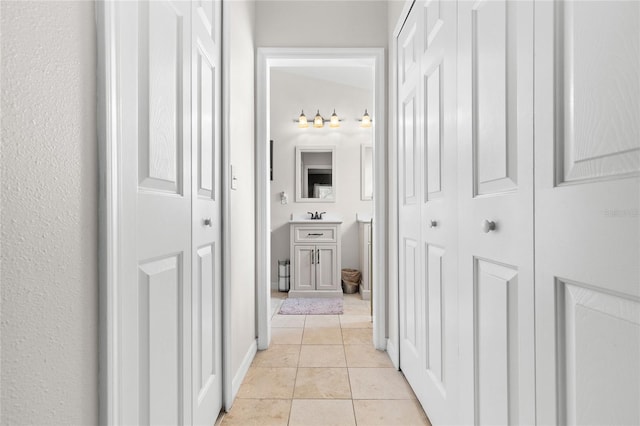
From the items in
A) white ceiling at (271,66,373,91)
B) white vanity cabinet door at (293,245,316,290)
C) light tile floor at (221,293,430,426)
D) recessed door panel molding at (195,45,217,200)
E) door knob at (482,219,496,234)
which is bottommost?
light tile floor at (221,293,430,426)

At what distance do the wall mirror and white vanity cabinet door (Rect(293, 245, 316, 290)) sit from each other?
73cm

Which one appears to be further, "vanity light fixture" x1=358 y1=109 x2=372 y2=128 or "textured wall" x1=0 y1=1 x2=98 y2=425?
"vanity light fixture" x1=358 y1=109 x2=372 y2=128

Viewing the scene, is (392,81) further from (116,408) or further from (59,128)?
(116,408)

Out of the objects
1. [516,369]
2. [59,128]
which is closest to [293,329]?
[516,369]

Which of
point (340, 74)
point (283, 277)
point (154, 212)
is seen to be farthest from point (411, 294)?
point (340, 74)

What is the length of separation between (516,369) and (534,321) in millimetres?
173

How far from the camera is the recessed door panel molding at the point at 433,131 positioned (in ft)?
4.60

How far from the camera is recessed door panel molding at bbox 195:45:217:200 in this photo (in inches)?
52.6

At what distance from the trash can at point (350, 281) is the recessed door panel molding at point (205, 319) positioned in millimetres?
2713

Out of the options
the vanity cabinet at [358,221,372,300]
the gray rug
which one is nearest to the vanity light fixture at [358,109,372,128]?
the vanity cabinet at [358,221,372,300]

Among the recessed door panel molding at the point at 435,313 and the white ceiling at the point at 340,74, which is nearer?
the recessed door panel molding at the point at 435,313

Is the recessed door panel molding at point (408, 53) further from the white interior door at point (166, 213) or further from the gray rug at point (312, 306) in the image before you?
the gray rug at point (312, 306)

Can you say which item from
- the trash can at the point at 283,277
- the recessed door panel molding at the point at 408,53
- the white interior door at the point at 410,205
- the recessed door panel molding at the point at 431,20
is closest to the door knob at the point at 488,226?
the white interior door at the point at 410,205

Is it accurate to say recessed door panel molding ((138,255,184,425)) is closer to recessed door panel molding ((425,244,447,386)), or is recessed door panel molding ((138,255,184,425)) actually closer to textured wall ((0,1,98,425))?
textured wall ((0,1,98,425))
